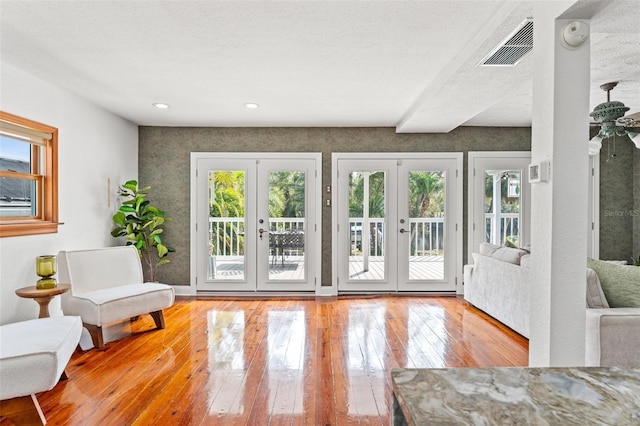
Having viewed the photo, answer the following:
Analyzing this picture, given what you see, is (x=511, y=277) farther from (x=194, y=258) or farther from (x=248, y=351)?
(x=194, y=258)

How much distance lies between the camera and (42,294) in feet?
10.2

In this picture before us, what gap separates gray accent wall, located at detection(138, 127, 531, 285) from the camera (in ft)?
18.4

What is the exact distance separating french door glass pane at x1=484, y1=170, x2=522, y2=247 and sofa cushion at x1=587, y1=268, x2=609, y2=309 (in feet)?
9.97

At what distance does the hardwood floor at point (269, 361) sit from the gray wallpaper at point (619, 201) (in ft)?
8.69

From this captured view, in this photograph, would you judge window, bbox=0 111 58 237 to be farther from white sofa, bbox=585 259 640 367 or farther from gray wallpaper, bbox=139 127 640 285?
white sofa, bbox=585 259 640 367

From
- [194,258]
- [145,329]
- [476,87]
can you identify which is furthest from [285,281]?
[476,87]

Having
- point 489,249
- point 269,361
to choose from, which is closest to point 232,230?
point 269,361

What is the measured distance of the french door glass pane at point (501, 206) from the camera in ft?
18.4

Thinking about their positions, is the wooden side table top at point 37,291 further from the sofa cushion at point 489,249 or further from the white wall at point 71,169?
the sofa cushion at point 489,249

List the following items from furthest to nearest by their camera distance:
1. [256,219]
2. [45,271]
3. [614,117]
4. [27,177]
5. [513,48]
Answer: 1. [256,219]
2. [27,177]
3. [614,117]
4. [45,271]
5. [513,48]

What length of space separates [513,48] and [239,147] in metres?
3.94

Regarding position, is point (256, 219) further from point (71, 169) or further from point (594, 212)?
point (594, 212)

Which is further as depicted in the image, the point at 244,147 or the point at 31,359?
the point at 244,147

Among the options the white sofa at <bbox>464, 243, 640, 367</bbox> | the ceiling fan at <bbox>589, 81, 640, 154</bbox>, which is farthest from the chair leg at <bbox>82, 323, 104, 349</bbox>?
the ceiling fan at <bbox>589, 81, 640, 154</bbox>
